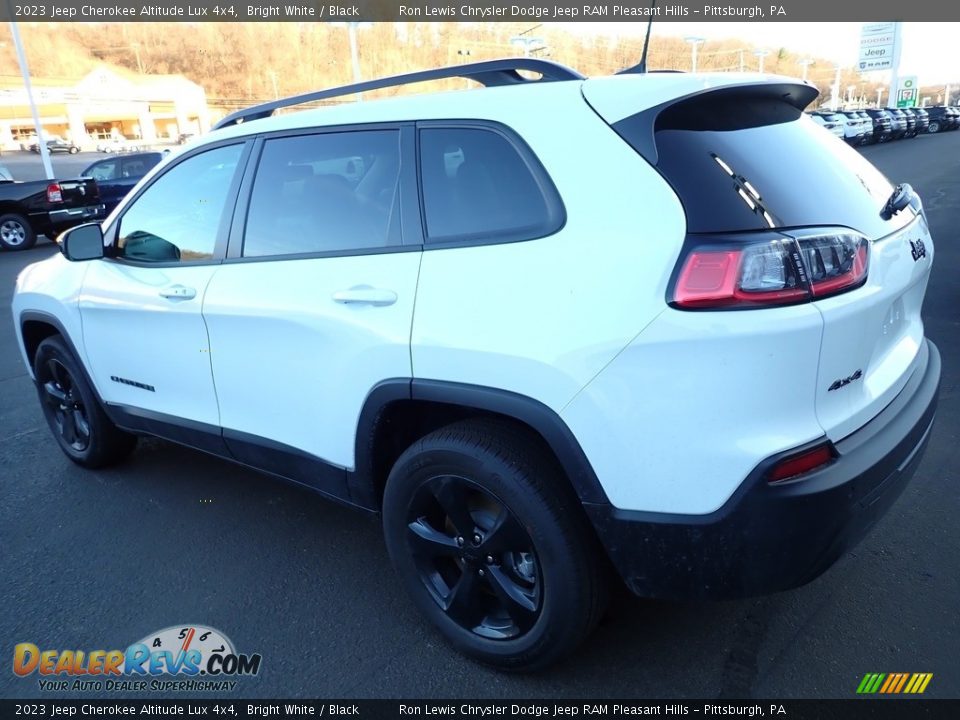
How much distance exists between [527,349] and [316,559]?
5.39ft

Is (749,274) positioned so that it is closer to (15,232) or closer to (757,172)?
(757,172)

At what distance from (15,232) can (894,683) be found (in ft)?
52.8

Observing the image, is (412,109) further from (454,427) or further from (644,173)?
(454,427)

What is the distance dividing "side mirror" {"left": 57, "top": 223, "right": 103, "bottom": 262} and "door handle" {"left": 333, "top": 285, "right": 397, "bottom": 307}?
1.70 meters

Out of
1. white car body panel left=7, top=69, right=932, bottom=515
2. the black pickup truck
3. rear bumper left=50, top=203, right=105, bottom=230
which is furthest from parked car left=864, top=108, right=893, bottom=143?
white car body panel left=7, top=69, right=932, bottom=515

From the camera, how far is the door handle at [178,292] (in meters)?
2.99

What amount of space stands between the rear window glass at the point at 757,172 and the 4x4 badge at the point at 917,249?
0.29ft

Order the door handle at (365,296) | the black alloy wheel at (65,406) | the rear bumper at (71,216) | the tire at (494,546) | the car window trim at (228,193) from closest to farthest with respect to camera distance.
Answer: the tire at (494,546), the door handle at (365,296), the car window trim at (228,193), the black alloy wheel at (65,406), the rear bumper at (71,216)

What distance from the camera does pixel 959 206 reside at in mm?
12250

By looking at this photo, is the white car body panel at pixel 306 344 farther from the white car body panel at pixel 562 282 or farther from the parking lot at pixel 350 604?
the parking lot at pixel 350 604

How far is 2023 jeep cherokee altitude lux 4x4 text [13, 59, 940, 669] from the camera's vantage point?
1797 millimetres

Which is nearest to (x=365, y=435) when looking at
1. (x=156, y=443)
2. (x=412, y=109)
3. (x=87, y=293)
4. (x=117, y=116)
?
(x=412, y=109)
